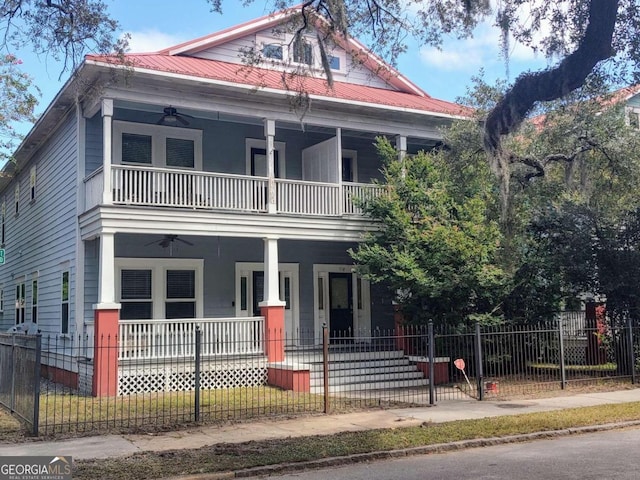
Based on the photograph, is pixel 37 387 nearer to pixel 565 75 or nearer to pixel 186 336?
pixel 186 336

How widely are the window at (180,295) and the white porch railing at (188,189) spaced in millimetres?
2400

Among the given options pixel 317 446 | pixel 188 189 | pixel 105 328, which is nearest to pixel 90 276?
pixel 105 328

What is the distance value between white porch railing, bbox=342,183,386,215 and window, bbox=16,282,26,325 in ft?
40.4

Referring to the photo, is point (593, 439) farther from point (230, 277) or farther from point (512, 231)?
point (230, 277)

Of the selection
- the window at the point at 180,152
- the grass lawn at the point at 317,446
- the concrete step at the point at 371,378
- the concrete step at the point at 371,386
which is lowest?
the grass lawn at the point at 317,446

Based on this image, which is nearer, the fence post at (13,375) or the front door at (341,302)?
the fence post at (13,375)

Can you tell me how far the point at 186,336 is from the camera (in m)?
15.2

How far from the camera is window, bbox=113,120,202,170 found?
17.0 m

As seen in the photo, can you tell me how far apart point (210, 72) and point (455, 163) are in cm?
672

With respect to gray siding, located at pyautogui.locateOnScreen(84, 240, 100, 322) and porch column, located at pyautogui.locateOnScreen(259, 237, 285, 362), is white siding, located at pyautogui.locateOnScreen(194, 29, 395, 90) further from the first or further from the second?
gray siding, located at pyautogui.locateOnScreen(84, 240, 100, 322)

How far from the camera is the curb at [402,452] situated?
25.6 ft

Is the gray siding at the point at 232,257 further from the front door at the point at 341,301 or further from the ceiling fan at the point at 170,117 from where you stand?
the ceiling fan at the point at 170,117

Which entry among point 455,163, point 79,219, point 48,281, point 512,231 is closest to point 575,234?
point 512,231

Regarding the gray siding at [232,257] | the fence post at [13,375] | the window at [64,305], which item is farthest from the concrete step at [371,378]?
the window at [64,305]
